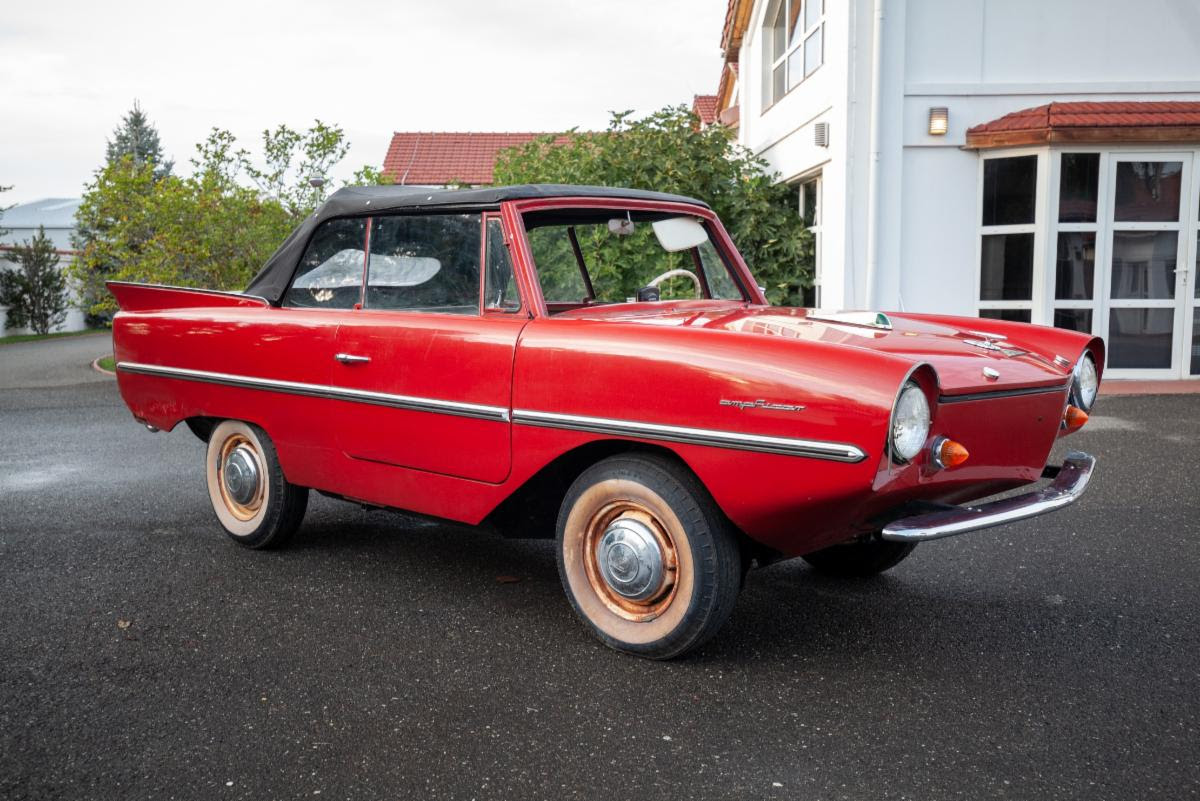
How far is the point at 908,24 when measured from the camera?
406 inches

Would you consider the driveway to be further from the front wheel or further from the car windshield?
the front wheel

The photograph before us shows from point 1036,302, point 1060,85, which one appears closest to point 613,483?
point 1036,302

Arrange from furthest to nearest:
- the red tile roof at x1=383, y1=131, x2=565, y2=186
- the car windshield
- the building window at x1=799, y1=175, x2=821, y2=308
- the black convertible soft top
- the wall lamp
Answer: the red tile roof at x1=383, y1=131, x2=565, y2=186 → the building window at x1=799, y1=175, x2=821, y2=308 → the wall lamp → the car windshield → the black convertible soft top

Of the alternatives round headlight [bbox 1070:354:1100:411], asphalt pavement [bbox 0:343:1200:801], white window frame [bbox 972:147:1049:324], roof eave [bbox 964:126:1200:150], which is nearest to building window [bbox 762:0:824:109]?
white window frame [bbox 972:147:1049:324]

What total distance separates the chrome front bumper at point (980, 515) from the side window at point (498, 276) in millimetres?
1564

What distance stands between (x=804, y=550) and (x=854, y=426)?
1.80 ft

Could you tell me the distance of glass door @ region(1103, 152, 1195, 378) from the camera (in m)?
10.2

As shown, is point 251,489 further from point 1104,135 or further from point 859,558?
point 1104,135

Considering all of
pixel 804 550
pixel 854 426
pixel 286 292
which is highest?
pixel 286 292

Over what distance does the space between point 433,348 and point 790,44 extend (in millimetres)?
10793

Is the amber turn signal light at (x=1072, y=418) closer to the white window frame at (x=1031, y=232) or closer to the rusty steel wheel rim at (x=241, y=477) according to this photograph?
the rusty steel wheel rim at (x=241, y=477)

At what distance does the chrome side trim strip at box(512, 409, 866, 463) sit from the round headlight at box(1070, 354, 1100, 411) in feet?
4.52

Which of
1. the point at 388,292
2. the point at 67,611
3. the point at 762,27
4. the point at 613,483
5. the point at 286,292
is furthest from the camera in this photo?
the point at 762,27

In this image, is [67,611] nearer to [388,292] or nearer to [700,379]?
[388,292]
